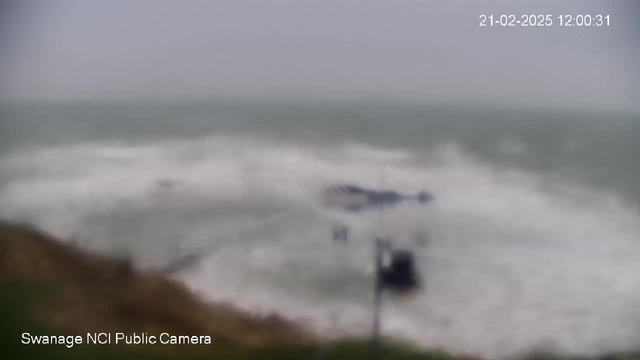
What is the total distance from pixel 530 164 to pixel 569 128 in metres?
0.11

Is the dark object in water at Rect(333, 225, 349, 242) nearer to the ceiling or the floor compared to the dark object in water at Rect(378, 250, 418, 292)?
nearer to the ceiling

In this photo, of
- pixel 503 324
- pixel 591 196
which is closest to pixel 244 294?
pixel 503 324

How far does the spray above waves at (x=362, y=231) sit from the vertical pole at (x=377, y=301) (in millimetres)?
16

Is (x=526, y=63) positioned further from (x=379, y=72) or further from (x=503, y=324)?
(x=503, y=324)

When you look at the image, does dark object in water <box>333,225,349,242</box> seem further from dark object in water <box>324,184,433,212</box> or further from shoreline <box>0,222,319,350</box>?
shoreline <box>0,222,319,350</box>

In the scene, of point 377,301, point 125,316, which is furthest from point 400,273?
point 125,316

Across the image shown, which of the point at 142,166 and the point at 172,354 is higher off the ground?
the point at 142,166

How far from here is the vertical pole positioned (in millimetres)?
1053

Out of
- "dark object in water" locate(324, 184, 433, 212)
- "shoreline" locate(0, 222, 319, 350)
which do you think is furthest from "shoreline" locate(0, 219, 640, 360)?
"dark object in water" locate(324, 184, 433, 212)

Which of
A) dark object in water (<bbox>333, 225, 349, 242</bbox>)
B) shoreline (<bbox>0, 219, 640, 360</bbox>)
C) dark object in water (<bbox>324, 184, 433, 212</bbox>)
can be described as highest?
dark object in water (<bbox>324, 184, 433, 212</bbox>)

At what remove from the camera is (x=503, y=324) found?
1.05m

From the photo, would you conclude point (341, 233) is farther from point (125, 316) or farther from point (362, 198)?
point (125, 316)

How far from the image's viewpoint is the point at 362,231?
106 centimetres

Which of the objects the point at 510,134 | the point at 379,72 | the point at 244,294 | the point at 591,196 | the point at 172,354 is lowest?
the point at 172,354
